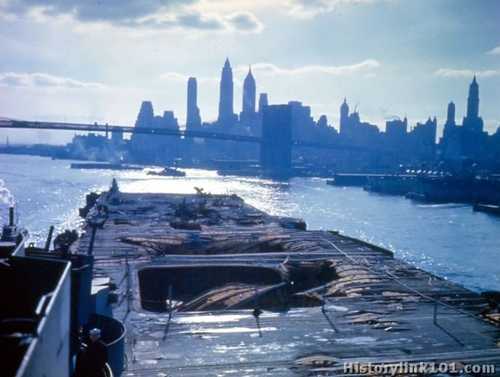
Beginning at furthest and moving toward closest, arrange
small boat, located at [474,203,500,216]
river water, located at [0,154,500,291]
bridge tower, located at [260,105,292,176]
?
bridge tower, located at [260,105,292,176] → small boat, located at [474,203,500,216] → river water, located at [0,154,500,291]

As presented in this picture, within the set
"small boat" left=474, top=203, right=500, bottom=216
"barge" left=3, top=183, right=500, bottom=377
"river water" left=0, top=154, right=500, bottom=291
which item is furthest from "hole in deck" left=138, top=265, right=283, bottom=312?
"small boat" left=474, top=203, right=500, bottom=216

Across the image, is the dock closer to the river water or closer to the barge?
the barge

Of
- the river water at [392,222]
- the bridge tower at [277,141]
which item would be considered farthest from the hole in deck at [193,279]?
the bridge tower at [277,141]

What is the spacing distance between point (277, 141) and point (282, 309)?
5327 inches

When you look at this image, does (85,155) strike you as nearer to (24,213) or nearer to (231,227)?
(24,213)

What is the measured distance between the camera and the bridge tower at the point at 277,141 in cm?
14162

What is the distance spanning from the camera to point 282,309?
36.9 feet

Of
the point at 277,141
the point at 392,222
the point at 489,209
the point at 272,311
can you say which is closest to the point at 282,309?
the point at 272,311

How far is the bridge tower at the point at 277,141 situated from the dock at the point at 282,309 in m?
119

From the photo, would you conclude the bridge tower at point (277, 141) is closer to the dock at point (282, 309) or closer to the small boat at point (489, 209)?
the small boat at point (489, 209)

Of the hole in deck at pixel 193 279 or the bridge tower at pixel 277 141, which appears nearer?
the hole in deck at pixel 193 279

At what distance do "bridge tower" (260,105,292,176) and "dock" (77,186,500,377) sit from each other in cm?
11892

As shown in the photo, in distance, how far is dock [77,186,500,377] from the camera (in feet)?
27.3

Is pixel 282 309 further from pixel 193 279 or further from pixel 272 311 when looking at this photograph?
pixel 193 279
